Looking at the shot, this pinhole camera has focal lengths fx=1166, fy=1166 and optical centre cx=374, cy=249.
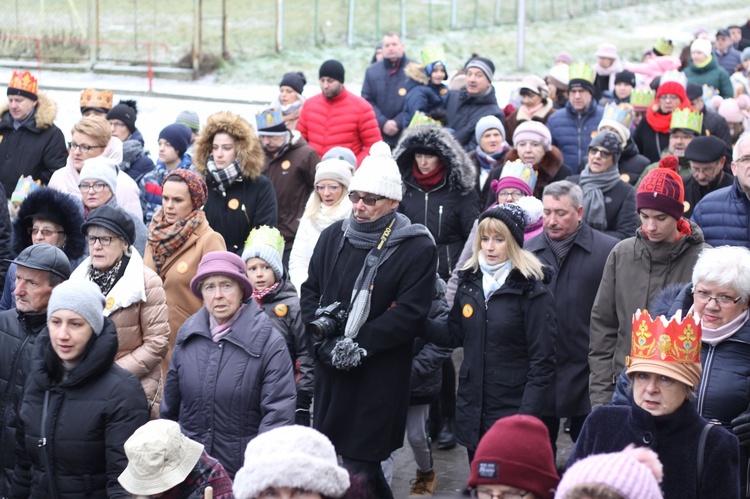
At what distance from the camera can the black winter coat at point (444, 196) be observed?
815 centimetres

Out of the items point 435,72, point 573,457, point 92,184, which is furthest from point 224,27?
point 573,457

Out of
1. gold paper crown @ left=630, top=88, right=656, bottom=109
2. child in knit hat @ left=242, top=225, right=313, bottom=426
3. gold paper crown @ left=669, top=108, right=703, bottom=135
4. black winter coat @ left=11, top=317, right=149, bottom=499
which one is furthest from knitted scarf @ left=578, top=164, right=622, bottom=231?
gold paper crown @ left=630, top=88, right=656, bottom=109

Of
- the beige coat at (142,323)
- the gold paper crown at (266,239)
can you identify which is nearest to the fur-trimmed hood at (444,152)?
the gold paper crown at (266,239)

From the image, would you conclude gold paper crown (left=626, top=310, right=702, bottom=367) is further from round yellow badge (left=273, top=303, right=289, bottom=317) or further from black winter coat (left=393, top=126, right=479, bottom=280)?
black winter coat (left=393, top=126, right=479, bottom=280)

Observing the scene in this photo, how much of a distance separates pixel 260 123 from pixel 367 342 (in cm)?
388

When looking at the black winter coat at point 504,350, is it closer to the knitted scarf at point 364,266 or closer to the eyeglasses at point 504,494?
the knitted scarf at point 364,266

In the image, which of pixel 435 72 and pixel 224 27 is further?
pixel 224 27

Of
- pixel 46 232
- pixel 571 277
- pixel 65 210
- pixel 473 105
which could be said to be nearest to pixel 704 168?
pixel 571 277

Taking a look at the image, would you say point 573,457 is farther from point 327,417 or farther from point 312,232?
point 312,232

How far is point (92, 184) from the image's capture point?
785cm

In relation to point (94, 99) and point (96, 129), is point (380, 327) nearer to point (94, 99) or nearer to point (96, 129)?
point (96, 129)

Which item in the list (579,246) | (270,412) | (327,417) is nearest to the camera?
(270,412)

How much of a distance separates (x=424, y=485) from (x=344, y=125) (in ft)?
14.7

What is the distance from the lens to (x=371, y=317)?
20.3 feet
